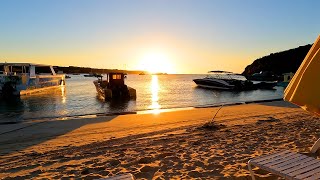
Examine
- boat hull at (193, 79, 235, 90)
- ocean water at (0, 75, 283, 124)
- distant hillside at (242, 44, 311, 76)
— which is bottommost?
ocean water at (0, 75, 283, 124)

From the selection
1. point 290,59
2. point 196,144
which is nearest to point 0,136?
point 196,144

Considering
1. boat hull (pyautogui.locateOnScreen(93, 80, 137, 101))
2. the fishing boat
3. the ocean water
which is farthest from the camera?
the fishing boat

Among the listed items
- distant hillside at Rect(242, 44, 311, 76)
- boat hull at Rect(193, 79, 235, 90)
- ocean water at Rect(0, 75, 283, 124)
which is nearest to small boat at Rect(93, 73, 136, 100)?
ocean water at Rect(0, 75, 283, 124)

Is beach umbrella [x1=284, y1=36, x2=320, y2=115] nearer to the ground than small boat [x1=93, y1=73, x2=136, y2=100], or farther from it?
farther from it

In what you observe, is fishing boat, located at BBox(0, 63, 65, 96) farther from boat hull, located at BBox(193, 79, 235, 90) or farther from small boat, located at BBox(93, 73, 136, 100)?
boat hull, located at BBox(193, 79, 235, 90)

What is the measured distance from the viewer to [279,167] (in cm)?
402

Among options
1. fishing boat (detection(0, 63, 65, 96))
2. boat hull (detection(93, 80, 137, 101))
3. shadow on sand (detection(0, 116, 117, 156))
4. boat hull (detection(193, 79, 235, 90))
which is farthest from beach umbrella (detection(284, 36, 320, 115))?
boat hull (detection(193, 79, 235, 90))

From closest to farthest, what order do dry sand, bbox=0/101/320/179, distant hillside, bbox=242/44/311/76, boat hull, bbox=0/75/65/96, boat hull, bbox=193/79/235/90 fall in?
1. dry sand, bbox=0/101/320/179
2. boat hull, bbox=0/75/65/96
3. boat hull, bbox=193/79/235/90
4. distant hillside, bbox=242/44/311/76

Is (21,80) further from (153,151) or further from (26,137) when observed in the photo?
(153,151)

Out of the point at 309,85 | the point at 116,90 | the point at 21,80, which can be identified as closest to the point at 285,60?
the point at 116,90

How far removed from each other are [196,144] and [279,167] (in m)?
4.58

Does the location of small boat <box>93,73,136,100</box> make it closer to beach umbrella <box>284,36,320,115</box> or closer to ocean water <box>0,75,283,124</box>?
ocean water <box>0,75,283,124</box>

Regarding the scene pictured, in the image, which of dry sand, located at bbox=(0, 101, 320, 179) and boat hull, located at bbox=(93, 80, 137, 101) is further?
boat hull, located at bbox=(93, 80, 137, 101)

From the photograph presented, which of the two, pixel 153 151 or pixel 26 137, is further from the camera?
pixel 26 137
